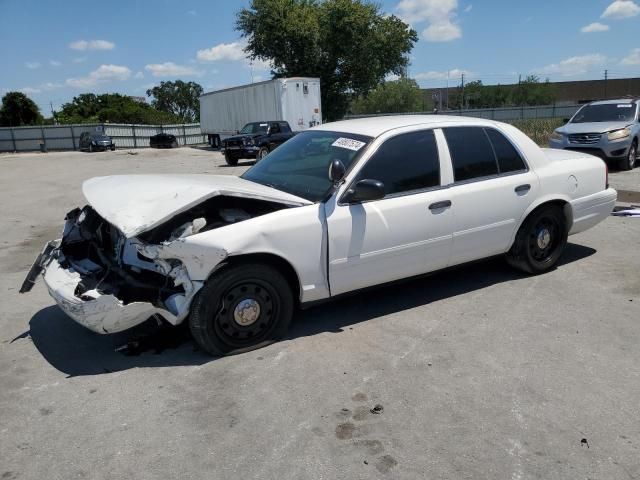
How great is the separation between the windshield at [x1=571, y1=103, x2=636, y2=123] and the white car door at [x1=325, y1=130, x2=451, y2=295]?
37.8 ft

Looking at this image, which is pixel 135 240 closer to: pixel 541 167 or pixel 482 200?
pixel 482 200

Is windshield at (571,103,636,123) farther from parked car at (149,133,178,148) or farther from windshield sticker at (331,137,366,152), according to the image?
parked car at (149,133,178,148)

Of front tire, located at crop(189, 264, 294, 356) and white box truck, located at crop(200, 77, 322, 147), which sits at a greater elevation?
white box truck, located at crop(200, 77, 322, 147)

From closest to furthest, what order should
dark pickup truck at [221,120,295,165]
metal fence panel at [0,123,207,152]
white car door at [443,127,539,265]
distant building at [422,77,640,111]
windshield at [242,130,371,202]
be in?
windshield at [242,130,371,202], white car door at [443,127,539,265], dark pickup truck at [221,120,295,165], metal fence panel at [0,123,207,152], distant building at [422,77,640,111]

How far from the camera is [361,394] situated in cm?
340

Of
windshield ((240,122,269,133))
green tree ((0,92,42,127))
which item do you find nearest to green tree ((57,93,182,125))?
green tree ((0,92,42,127))

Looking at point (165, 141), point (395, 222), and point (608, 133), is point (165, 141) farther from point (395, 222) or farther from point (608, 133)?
point (395, 222)

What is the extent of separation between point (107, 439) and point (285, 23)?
1515 inches

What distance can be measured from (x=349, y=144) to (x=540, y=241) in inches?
89.3

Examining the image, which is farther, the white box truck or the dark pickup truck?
the white box truck

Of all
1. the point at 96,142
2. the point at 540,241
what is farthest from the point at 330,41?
the point at 540,241

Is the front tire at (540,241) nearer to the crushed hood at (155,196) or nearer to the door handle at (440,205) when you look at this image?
the door handle at (440,205)

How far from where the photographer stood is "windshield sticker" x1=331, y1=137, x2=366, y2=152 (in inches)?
174

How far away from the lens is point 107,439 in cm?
301
